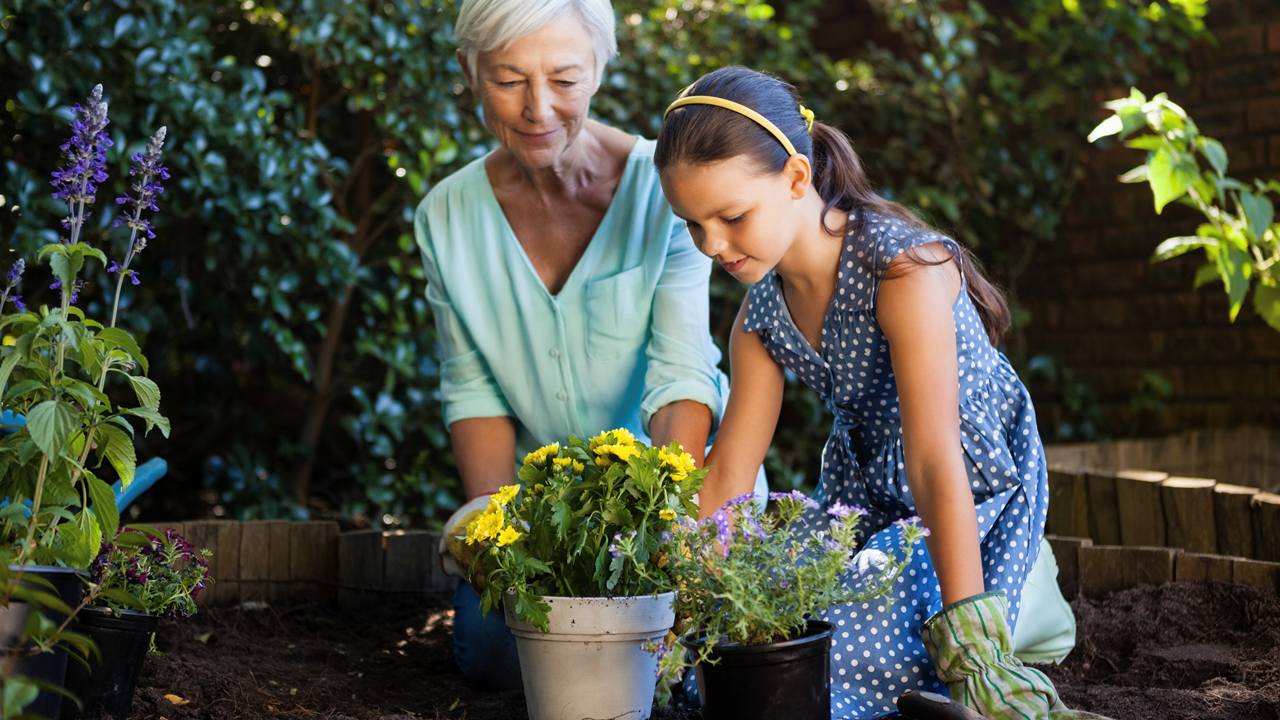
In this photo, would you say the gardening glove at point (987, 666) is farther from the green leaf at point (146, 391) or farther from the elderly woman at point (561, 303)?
the green leaf at point (146, 391)

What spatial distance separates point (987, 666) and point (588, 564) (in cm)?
56

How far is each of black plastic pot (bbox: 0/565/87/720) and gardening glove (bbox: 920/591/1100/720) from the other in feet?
3.71

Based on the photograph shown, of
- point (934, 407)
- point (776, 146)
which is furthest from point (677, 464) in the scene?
point (776, 146)

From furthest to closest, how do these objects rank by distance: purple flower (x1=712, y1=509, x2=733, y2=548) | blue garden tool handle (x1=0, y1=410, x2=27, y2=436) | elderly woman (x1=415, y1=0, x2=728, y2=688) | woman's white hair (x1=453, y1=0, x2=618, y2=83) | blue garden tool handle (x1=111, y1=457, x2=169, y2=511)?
elderly woman (x1=415, y1=0, x2=728, y2=688) < woman's white hair (x1=453, y1=0, x2=618, y2=83) < blue garden tool handle (x1=111, y1=457, x2=169, y2=511) < blue garden tool handle (x1=0, y1=410, x2=27, y2=436) < purple flower (x1=712, y1=509, x2=733, y2=548)

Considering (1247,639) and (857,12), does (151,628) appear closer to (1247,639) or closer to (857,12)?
(1247,639)

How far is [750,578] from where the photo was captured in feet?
4.34

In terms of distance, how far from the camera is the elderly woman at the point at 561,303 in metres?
2.05

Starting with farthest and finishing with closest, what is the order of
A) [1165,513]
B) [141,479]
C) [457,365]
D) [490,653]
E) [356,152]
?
[356,152], [1165,513], [457,365], [490,653], [141,479]

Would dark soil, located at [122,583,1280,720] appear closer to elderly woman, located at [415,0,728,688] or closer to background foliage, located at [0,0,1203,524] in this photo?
elderly woman, located at [415,0,728,688]

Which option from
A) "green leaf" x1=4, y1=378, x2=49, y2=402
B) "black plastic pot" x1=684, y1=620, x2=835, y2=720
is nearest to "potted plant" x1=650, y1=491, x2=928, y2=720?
"black plastic pot" x1=684, y1=620, x2=835, y2=720

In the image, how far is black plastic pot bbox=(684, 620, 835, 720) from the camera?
128cm

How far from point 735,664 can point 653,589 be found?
0.21 meters

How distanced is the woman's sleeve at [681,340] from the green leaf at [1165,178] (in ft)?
3.21

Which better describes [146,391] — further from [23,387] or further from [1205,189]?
[1205,189]
